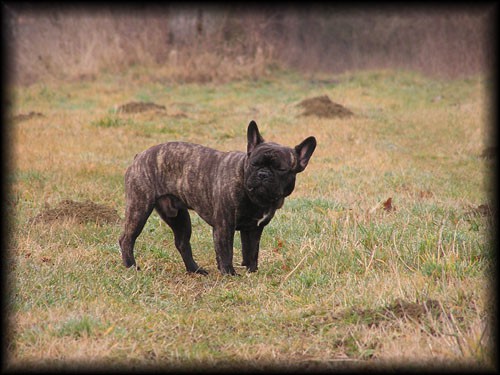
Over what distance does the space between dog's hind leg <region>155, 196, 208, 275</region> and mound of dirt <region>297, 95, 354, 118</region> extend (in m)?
11.1

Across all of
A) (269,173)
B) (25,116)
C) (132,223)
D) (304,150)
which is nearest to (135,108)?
(25,116)

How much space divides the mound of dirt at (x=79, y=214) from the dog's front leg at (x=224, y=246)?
2.65 metres

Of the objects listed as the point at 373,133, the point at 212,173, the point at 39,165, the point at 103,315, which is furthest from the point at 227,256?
the point at 373,133

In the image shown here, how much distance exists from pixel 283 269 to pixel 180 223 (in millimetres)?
1255

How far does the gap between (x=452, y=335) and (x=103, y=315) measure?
2.62 meters

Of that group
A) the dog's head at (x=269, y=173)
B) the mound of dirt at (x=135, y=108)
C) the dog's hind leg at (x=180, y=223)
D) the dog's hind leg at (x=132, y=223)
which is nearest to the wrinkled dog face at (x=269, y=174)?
the dog's head at (x=269, y=173)

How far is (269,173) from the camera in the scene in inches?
239

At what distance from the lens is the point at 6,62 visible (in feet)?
84.9

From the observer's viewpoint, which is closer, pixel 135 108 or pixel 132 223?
pixel 132 223

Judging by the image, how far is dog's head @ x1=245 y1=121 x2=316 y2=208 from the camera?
6094 mm

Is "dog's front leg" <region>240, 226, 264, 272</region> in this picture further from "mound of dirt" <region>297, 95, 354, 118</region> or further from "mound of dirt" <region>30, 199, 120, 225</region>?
"mound of dirt" <region>297, 95, 354, 118</region>

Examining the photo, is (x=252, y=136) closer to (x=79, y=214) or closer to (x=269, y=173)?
(x=269, y=173)

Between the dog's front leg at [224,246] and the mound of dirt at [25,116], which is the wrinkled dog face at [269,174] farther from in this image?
the mound of dirt at [25,116]

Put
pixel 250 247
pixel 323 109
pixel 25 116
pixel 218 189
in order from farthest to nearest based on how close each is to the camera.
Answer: pixel 323 109, pixel 25 116, pixel 250 247, pixel 218 189
